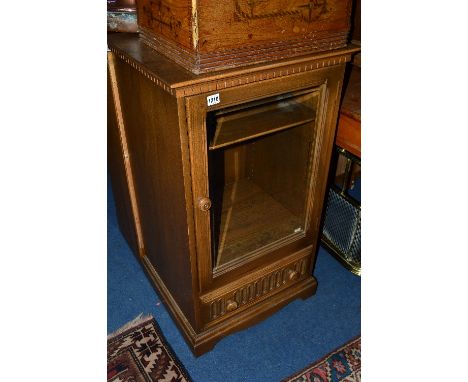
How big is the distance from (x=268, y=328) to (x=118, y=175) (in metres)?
1.01

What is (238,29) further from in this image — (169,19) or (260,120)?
(260,120)

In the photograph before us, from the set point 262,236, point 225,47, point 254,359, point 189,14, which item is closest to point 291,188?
point 262,236

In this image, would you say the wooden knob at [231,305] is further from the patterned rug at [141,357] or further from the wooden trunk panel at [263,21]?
the wooden trunk panel at [263,21]

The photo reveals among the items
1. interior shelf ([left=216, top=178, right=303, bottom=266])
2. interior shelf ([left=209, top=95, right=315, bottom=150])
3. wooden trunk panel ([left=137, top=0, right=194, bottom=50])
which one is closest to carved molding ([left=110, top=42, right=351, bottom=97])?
wooden trunk panel ([left=137, top=0, right=194, bottom=50])

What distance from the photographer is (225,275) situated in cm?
148

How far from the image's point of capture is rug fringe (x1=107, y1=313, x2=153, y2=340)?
5.73ft

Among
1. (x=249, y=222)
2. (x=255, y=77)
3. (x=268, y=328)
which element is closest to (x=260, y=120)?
(x=255, y=77)

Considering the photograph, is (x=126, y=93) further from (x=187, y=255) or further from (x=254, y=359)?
(x=254, y=359)

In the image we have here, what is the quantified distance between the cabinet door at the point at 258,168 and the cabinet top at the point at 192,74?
0.03m

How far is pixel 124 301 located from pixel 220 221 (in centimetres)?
65

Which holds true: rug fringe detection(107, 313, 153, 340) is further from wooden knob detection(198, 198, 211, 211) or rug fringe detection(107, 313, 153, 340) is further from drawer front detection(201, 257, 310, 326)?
wooden knob detection(198, 198, 211, 211)

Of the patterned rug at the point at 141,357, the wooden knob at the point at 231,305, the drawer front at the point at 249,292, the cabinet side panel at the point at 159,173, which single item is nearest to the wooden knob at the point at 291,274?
the drawer front at the point at 249,292

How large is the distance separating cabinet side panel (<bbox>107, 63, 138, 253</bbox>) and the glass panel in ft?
1.35

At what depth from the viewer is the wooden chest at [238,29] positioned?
0.97 meters
